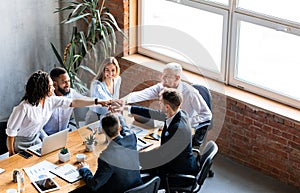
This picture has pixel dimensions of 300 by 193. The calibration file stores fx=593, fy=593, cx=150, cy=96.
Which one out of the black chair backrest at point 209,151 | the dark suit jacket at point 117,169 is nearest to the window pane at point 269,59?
the black chair backrest at point 209,151

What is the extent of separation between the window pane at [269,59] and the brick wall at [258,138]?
0.33 meters

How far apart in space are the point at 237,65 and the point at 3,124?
8.78ft

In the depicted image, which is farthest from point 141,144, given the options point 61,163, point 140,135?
point 61,163

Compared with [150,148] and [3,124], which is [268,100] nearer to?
[150,148]

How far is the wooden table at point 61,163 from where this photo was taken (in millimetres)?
4984

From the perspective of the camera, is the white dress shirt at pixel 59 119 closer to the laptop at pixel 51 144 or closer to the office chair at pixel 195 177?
the laptop at pixel 51 144

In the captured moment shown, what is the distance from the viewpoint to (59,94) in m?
6.15

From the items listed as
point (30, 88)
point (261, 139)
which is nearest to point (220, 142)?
point (261, 139)

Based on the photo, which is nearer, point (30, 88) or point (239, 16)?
point (30, 88)

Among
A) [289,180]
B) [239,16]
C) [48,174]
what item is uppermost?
[239,16]

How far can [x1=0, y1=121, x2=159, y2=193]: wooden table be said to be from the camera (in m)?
4.98

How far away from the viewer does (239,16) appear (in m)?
6.52

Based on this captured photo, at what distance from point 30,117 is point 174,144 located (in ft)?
4.65

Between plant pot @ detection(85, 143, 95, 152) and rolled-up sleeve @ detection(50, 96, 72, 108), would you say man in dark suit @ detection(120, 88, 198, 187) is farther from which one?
rolled-up sleeve @ detection(50, 96, 72, 108)
